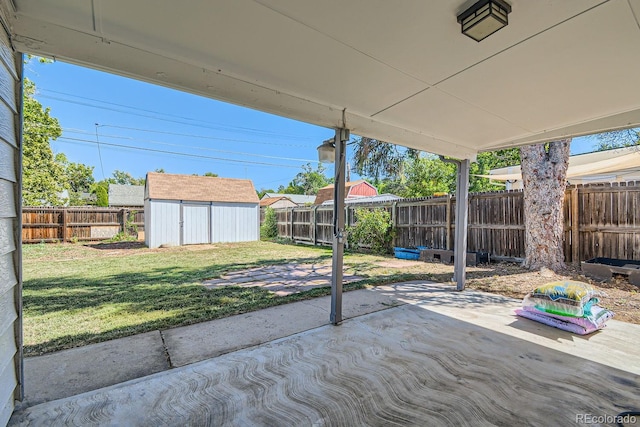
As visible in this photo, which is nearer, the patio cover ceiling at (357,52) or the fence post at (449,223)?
the patio cover ceiling at (357,52)

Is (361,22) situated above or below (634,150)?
below

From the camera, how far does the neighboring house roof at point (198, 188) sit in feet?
36.9

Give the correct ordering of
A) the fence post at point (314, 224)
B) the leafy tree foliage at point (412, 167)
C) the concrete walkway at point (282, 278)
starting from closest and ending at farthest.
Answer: the concrete walkway at point (282, 278), the leafy tree foliage at point (412, 167), the fence post at point (314, 224)

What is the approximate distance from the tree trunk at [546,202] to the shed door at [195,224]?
11105 mm

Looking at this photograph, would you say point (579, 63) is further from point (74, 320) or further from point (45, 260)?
point (45, 260)

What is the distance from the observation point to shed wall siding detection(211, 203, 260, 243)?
1232cm

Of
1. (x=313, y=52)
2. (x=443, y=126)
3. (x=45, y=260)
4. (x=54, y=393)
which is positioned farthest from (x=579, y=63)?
(x=45, y=260)

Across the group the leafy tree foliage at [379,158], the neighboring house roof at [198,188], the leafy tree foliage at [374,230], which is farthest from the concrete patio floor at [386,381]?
the neighboring house roof at [198,188]

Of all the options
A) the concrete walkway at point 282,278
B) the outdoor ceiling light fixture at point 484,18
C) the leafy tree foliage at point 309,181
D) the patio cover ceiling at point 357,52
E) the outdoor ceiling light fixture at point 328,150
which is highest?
the leafy tree foliage at point 309,181

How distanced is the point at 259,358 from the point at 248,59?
2244 millimetres

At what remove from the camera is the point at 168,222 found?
1113cm

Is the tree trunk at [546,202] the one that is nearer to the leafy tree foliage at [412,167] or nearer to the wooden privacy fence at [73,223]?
the leafy tree foliage at [412,167]

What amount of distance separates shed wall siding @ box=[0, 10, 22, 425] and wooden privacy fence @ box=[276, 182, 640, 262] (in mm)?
7580

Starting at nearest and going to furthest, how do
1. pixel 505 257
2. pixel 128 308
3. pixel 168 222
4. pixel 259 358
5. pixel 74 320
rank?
pixel 259 358
pixel 74 320
pixel 128 308
pixel 505 257
pixel 168 222
